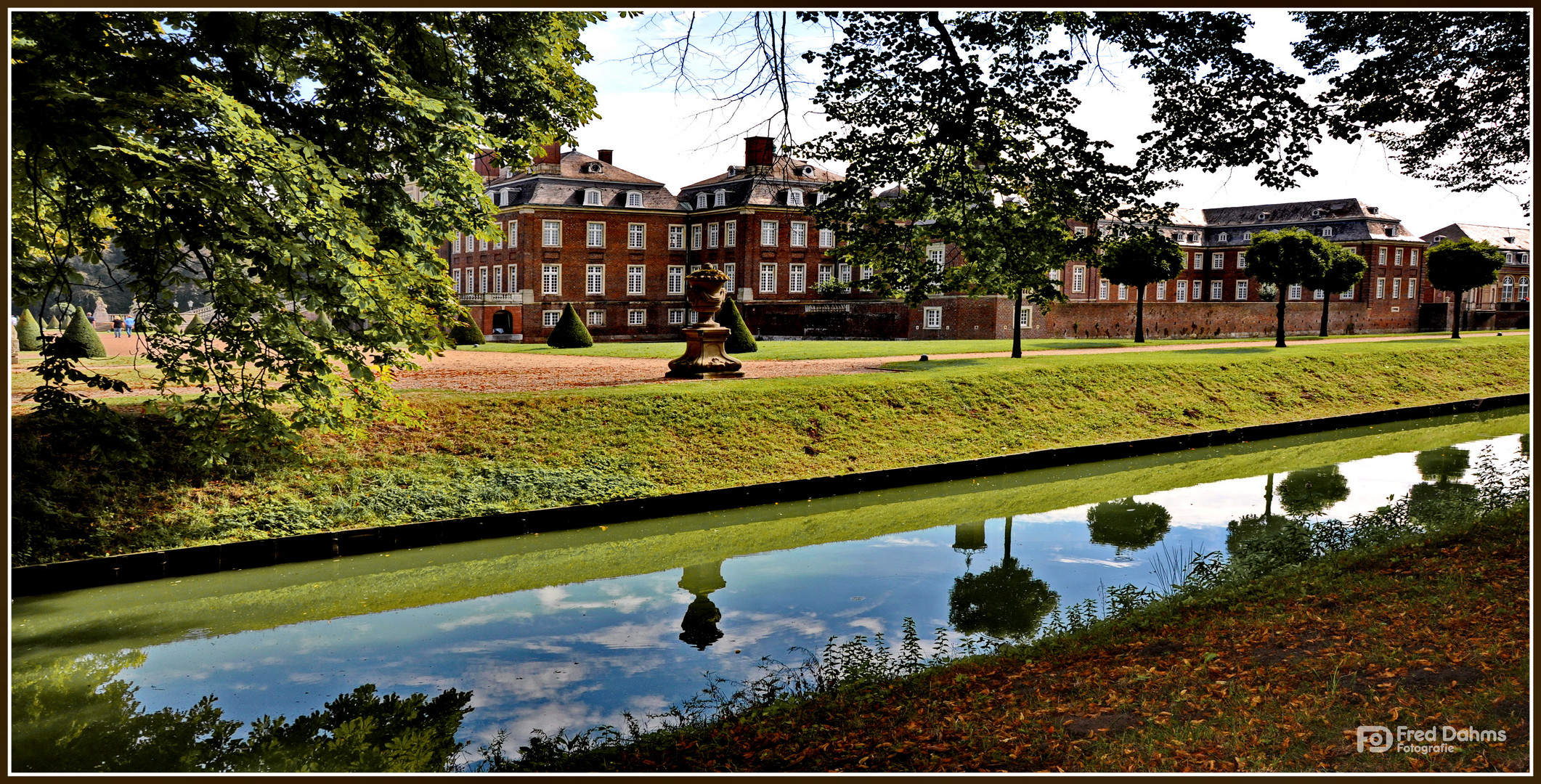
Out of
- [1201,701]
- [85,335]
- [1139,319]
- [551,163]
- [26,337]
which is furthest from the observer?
[551,163]

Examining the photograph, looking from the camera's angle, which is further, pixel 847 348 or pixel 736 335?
pixel 847 348

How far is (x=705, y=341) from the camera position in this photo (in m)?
19.1

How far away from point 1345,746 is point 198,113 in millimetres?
8591

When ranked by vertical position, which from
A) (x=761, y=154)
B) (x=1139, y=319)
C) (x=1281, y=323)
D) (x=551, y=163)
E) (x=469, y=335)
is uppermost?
(x=551, y=163)

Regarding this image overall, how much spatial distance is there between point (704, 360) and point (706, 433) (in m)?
4.21

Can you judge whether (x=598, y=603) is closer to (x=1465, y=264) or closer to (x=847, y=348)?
(x=847, y=348)

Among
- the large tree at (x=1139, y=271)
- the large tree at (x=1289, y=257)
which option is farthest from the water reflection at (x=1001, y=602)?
the large tree at (x=1289, y=257)

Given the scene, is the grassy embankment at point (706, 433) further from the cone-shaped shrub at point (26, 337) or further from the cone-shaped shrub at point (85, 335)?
the cone-shaped shrub at point (26, 337)

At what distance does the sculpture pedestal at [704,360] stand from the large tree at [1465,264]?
3816 centimetres

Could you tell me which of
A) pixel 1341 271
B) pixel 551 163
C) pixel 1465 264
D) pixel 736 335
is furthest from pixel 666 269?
pixel 1465 264

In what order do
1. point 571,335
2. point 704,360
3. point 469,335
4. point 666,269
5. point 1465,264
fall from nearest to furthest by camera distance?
point 704,360 < point 571,335 < point 469,335 < point 1465,264 < point 666,269

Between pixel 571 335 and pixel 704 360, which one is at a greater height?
pixel 571 335

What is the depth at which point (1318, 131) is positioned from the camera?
787 cm

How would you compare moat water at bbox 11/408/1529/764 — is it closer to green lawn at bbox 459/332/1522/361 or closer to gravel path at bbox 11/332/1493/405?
gravel path at bbox 11/332/1493/405
